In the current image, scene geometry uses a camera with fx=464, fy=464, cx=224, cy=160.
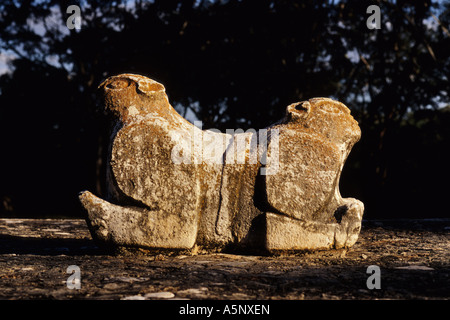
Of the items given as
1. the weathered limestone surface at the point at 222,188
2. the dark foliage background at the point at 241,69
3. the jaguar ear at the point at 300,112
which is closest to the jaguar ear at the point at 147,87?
the weathered limestone surface at the point at 222,188

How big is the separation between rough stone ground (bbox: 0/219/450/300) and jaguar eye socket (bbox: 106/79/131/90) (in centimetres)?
125

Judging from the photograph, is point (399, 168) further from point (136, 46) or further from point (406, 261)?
point (406, 261)

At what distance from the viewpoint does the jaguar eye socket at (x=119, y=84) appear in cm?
351

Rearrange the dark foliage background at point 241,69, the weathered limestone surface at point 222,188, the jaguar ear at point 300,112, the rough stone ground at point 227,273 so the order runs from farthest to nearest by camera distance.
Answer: the dark foliage background at point 241,69 < the jaguar ear at point 300,112 < the weathered limestone surface at point 222,188 < the rough stone ground at point 227,273

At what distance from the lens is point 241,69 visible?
11.1 meters

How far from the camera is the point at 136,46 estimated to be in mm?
10773

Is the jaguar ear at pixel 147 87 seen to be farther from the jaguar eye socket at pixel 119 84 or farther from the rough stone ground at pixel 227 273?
the rough stone ground at pixel 227 273

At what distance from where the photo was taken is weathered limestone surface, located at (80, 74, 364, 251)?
321 centimetres

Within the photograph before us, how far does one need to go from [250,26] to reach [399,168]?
5.40 m

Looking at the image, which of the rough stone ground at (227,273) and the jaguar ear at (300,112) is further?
the jaguar ear at (300,112)

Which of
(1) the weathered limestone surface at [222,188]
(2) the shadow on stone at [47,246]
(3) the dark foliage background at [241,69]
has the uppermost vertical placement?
(3) the dark foliage background at [241,69]

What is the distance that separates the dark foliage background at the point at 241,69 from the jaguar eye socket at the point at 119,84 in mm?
6623

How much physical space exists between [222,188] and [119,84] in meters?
1.13
